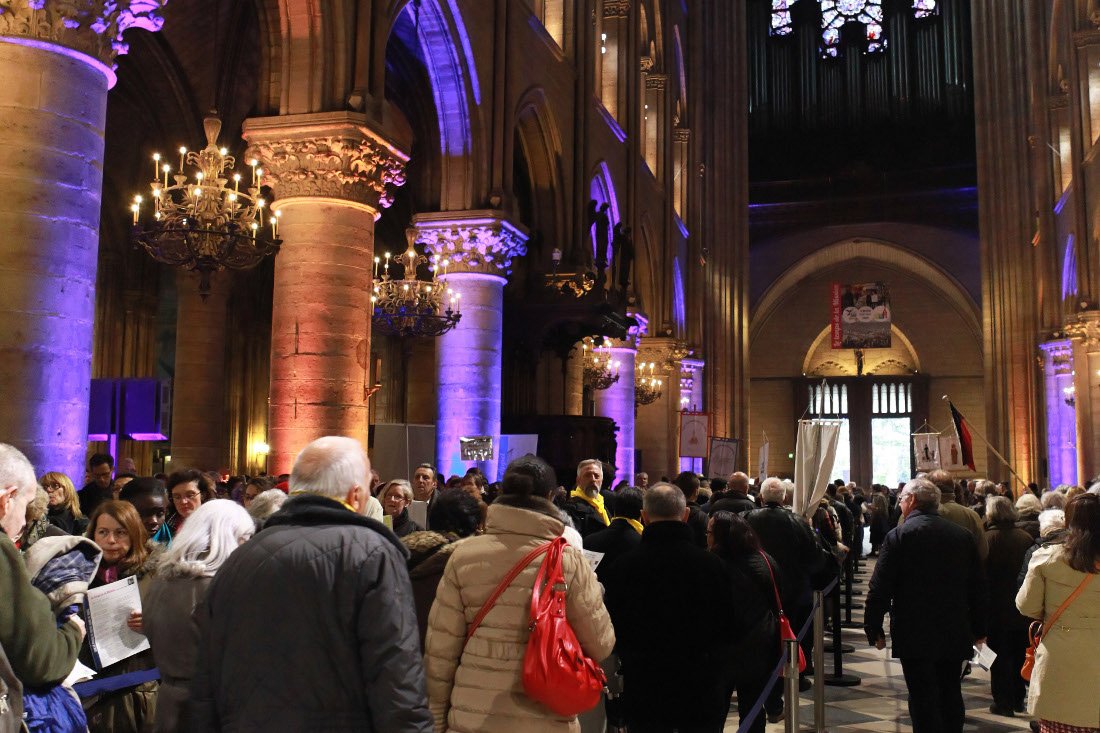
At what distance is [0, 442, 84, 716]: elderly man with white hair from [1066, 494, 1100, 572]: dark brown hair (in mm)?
3699

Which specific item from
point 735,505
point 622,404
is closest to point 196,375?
point 622,404

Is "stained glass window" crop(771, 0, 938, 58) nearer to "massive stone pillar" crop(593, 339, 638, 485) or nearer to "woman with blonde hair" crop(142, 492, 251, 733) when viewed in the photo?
"massive stone pillar" crop(593, 339, 638, 485)

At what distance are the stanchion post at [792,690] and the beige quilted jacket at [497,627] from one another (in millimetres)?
1564

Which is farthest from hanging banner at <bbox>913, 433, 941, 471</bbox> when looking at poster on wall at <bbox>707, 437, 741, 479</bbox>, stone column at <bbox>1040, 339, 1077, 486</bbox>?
stone column at <bbox>1040, 339, 1077, 486</bbox>

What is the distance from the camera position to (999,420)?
31.1m

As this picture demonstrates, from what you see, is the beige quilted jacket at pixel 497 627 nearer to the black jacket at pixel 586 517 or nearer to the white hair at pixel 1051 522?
the white hair at pixel 1051 522

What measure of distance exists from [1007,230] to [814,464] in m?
25.3

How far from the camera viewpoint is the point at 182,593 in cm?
354

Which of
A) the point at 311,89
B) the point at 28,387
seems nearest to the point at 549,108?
the point at 311,89

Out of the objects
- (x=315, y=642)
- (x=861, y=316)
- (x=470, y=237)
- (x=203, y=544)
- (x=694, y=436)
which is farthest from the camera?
(x=861, y=316)

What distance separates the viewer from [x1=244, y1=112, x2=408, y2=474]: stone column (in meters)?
10.2

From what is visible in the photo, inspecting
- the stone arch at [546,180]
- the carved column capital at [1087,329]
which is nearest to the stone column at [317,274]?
A: the stone arch at [546,180]

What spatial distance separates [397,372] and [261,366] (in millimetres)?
4044

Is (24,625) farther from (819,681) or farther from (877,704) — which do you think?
(877,704)
